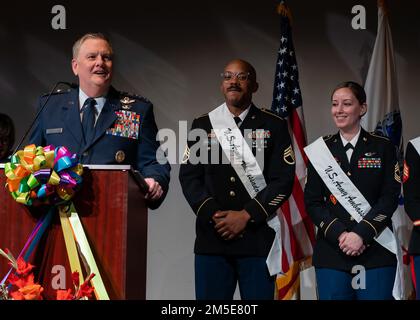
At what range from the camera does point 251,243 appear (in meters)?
3.57

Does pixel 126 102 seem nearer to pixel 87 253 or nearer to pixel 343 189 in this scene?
pixel 87 253

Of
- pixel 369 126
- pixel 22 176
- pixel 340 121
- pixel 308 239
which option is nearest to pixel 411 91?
pixel 369 126

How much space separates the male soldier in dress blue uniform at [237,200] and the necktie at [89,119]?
0.80m

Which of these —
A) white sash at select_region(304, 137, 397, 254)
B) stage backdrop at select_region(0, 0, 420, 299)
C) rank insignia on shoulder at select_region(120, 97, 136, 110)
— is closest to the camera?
rank insignia on shoulder at select_region(120, 97, 136, 110)

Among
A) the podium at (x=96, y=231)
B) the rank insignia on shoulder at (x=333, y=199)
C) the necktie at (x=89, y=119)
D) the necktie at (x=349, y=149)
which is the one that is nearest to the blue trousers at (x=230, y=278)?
the rank insignia on shoulder at (x=333, y=199)

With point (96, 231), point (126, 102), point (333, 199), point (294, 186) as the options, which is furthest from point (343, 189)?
point (96, 231)

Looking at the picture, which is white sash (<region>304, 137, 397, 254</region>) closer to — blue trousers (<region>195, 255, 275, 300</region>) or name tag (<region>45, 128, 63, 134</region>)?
blue trousers (<region>195, 255, 275, 300</region>)

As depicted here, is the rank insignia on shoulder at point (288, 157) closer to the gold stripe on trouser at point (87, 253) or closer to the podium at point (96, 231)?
the podium at point (96, 231)

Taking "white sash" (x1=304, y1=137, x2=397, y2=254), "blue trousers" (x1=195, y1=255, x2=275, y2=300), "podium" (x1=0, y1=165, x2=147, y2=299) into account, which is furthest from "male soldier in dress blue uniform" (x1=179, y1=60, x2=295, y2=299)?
"podium" (x1=0, y1=165, x2=147, y2=299)

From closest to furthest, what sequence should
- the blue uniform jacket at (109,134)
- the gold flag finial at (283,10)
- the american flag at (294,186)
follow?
the blue uniform jacket at (109,134)
the american flag at (294,186)
the gold flag finial at (283,10)

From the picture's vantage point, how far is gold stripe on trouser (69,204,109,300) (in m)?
2.39

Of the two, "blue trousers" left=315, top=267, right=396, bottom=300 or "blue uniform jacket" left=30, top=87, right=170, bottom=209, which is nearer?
"blue uniform jacket" left=30, top=87, right=170, bottom=209

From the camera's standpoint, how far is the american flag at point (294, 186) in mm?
4543

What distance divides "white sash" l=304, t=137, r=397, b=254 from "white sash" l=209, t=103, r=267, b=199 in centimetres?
30
